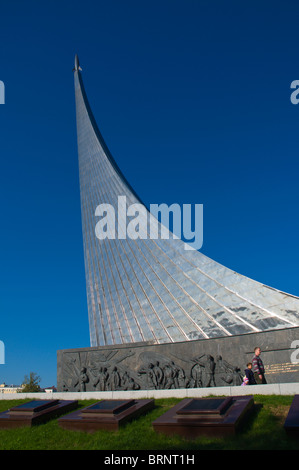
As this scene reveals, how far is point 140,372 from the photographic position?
26.5 ft

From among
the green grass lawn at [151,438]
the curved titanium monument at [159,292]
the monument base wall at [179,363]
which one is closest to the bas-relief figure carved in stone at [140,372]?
the monument base wall at [179,363]

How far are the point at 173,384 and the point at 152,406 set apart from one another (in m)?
2.56

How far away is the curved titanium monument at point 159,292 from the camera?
7.86 metres

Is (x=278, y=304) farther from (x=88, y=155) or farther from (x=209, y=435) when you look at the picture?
(x=88, y=155)

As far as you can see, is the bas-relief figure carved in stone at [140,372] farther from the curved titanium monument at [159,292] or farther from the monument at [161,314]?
the curved titanium monument at [159,292]

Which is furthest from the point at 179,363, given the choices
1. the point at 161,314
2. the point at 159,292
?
the point at 159,292

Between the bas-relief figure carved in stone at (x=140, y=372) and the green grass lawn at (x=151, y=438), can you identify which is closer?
the green grass lawn at (x=151, y=438)

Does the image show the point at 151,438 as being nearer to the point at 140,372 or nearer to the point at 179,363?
the point at 179,363

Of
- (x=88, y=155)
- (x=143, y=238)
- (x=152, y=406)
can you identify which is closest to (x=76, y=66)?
(x=88, y=155)

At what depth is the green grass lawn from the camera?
3.20 metres

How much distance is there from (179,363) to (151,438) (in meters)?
4.23

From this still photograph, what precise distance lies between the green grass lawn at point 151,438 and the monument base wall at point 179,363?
2199 millimetres

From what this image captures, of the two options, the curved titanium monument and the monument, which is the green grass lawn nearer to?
the monument
